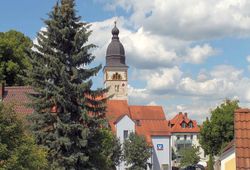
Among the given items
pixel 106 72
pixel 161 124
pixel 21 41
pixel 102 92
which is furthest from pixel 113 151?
pixel 106 72

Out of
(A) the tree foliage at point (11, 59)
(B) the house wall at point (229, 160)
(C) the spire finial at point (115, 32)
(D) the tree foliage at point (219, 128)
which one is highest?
(C) the spire finial at point (115, 32)

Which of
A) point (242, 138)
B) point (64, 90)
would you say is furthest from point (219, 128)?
point (242, 138)

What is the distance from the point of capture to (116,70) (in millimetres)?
105375

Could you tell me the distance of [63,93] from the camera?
27.6 m

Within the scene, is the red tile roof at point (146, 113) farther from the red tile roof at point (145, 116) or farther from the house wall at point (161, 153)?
the house wall at point (161, 153)

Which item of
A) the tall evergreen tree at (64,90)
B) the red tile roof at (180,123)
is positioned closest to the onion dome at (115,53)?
the red tile roof at (180,123)

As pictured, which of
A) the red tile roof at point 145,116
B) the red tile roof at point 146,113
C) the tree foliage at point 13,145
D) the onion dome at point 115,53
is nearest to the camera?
the tree foliage at point 13,145

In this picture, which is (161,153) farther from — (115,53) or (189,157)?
(115,53)

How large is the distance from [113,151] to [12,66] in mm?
12133

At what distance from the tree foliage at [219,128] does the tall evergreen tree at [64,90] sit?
3390cm

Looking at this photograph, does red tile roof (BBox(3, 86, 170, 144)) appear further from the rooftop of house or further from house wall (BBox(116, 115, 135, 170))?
house wall (BBox(116, 115, 135, 170))

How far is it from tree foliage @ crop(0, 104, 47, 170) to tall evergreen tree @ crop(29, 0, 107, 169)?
7841 mm

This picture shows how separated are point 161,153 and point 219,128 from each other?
15.8m

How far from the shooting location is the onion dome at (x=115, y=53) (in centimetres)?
10619
